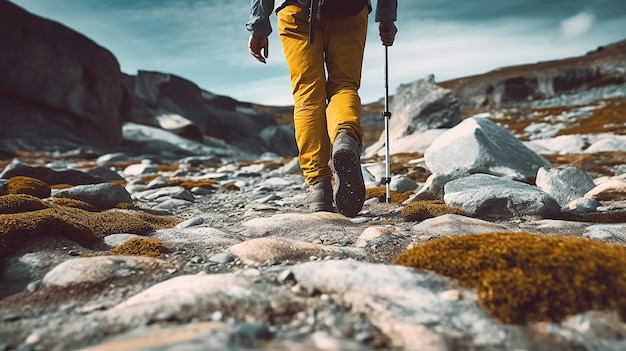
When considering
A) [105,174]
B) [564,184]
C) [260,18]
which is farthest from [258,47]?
[105,174]

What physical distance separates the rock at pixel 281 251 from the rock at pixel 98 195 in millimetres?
4258

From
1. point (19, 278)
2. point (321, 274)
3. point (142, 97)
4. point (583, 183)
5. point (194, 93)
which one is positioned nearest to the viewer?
point (321, 274)

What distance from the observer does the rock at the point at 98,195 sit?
22.4ft

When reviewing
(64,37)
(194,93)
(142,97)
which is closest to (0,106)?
(64,37)

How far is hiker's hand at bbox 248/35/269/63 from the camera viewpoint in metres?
5.86

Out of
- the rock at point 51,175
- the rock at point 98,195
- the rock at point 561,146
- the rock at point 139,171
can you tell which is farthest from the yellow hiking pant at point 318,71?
the rock at point 561,146

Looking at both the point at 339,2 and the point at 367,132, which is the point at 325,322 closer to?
the point at 339,2

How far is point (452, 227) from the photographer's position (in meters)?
4.39

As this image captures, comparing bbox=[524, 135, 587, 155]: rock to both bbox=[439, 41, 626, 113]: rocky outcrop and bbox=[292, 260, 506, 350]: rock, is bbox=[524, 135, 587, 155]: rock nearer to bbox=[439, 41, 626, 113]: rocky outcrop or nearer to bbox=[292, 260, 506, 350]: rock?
bbox=[292, 260, 506, 350]: rock

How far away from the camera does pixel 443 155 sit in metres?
9.89

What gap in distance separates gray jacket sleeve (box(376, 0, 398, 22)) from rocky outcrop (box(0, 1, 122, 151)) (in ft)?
101

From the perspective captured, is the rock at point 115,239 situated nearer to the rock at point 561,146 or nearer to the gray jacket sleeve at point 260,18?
the gray jacket sleeve at point 260,18

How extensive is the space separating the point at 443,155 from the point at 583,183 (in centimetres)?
302

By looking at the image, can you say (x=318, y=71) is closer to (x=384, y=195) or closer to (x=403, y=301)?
(x=384, y=195)
